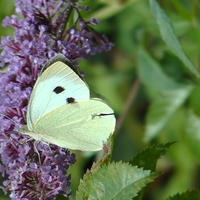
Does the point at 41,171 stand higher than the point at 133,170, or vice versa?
the point at 133,170

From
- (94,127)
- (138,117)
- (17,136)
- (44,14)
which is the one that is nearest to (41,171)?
(17,136)

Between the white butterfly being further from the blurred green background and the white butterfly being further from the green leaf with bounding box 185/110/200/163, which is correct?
the green leaf with bounding box 185/110/200/163

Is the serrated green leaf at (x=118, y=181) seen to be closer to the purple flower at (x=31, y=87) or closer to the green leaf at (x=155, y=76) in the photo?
the purple flower at (x=31, y=87)

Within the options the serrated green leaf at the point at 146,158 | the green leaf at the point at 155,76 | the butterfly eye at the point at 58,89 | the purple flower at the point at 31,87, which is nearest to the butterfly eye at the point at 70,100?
the butterfly eye at the point at 58,89

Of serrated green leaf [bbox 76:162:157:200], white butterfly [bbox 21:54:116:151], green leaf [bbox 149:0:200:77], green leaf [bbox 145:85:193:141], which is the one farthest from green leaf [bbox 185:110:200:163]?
serrated green leaf [bbox 76:162:157:200]

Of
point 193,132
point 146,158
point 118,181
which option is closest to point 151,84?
point 193,132

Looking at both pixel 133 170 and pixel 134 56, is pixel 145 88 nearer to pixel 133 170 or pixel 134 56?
pixel 134 56
